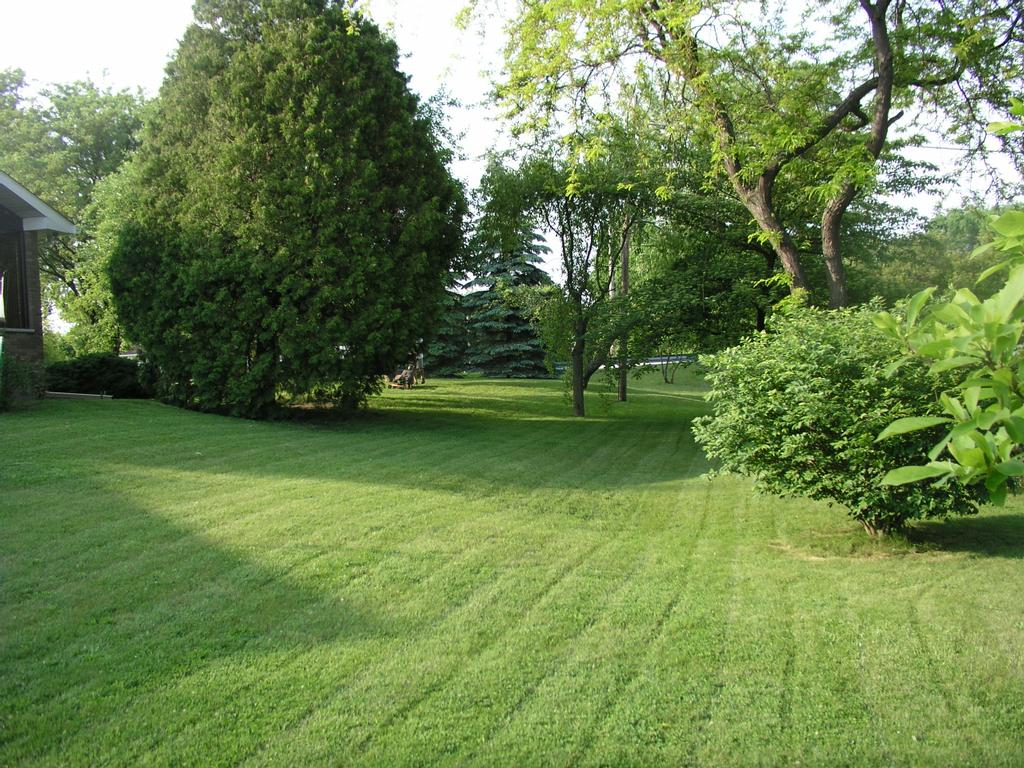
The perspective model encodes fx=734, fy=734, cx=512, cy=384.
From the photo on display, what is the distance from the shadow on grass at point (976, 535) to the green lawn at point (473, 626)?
0.05 metres

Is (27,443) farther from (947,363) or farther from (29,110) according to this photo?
(29,110)

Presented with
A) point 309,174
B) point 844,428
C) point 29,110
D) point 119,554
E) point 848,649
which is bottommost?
point 848,649

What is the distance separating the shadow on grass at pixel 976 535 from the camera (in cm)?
673

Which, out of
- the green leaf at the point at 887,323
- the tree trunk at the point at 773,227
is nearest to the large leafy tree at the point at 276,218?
the tree trunk at the point at 773,227

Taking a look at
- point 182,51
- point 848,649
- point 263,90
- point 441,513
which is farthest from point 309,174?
point 848,649

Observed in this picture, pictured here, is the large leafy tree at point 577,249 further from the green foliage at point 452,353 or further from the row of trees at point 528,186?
the green foliage at point 452,353

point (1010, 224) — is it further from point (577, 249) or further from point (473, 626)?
point (577, 249)

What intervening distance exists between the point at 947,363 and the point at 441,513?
6351mm

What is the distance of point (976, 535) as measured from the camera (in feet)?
23.9

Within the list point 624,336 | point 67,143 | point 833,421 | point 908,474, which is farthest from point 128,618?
point 67,143

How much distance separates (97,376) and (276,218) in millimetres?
6706

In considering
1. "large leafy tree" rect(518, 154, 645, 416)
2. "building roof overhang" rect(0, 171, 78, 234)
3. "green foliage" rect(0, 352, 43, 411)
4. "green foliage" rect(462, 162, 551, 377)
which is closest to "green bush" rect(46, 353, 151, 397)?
"building roof overhang" rect(0, 171, 78, 234)

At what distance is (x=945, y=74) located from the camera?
11367mm

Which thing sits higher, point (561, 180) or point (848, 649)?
A: point (561, 180)
